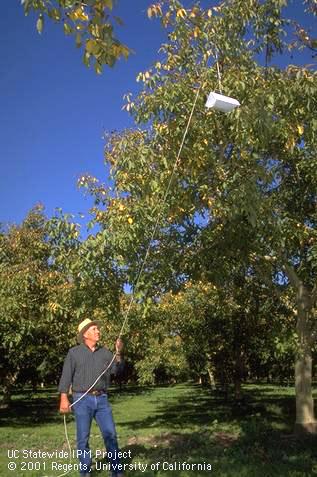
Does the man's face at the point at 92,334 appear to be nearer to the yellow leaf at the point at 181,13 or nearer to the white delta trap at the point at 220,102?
the white delta trap at the point at 220,102

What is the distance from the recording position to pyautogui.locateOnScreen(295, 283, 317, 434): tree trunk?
1076cm

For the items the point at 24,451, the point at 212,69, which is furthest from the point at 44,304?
the point at 212,69

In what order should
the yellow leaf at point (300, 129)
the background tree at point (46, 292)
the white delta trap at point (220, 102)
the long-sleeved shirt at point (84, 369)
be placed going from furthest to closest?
the background tree at point (46, 292), the yellow leaf at point (300, 129), the long-sleeved shirt at point (84, 369), the white delta trap at point (220, 102)

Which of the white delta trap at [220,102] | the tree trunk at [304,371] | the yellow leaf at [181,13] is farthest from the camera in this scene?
the tree trunk at [304,371]

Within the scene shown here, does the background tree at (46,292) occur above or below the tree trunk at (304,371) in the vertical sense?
above

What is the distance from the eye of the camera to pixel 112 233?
26.9ft

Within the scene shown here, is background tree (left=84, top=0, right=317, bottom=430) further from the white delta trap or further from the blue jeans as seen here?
the blue jeans

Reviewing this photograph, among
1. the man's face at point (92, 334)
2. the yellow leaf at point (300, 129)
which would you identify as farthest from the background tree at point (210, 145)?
the man's face at point (92, 334)

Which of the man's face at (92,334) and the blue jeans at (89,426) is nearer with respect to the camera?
the blue jeans at (89,426)

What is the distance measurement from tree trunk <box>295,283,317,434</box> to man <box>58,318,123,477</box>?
17.8 feet

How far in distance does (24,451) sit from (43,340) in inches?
292

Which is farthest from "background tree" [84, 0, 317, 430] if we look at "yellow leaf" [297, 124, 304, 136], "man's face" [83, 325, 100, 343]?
"man's face" [83, 325, 100, 343]

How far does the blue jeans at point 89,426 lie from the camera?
6.23 meters

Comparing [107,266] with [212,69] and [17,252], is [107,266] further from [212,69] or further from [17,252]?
[17,252]
